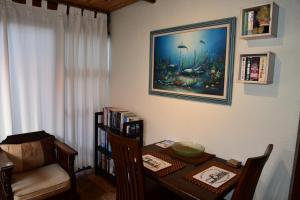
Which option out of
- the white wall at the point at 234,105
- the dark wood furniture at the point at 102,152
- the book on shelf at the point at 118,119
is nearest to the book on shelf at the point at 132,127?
the book on shelf at the point at 118,119

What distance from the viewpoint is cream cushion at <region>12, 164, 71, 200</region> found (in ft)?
6.03

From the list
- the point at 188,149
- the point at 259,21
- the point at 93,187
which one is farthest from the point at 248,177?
the point at 93,187

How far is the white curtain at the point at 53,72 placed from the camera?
234 cm

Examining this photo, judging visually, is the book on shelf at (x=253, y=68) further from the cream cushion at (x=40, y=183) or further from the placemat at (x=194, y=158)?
the cream cushion at (x=40, y=183)

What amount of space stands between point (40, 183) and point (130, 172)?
3.28 feet

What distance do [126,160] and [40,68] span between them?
5.76 ft

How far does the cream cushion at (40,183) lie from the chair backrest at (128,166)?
71cm

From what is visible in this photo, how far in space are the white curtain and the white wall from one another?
59 centimetres

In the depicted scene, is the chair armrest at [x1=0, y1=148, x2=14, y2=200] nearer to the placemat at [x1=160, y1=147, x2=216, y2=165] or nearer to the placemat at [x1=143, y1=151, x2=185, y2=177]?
the placemat at [x1=143, y1=151, x2=185, y2=177]

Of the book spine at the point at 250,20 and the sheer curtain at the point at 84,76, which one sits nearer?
the book spine at the point at 250,20

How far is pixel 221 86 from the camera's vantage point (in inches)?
72.4

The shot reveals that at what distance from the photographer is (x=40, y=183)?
6.41ft

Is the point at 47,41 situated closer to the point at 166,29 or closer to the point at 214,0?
the point at 166,29

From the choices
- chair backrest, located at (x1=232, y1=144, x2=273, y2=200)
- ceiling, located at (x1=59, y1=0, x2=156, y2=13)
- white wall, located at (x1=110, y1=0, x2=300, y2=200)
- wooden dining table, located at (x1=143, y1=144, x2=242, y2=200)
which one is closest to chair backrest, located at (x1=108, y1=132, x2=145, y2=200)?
wooden dining table, located at (x1=143, y1=144, x2=242, y2=200)
